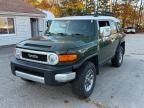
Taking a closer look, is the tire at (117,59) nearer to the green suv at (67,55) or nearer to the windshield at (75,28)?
the green suv at (67,55)

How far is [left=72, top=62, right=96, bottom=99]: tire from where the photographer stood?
14.0 feet

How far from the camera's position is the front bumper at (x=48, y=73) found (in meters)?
3.92

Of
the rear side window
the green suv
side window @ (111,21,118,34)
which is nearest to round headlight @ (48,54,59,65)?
the green suv

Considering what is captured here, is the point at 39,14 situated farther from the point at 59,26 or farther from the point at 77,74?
the point at 77,74

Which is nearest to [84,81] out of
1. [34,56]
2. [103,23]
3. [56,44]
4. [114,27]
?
[56,44]

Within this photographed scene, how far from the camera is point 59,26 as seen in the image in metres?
5.56

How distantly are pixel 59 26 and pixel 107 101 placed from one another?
2.53 metres

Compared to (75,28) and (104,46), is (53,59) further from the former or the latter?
(104,46)

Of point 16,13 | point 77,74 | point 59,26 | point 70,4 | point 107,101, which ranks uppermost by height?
point 70,4

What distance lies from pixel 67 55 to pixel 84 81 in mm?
789

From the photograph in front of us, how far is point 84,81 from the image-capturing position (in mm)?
4363

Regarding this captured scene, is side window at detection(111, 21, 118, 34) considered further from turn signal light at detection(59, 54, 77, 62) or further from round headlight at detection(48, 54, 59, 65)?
round headlight at detection(48, 54, 59, 65)

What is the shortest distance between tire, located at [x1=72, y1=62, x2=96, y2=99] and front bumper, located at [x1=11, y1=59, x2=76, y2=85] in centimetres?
23

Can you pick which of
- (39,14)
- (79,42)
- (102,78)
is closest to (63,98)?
(79,42)
